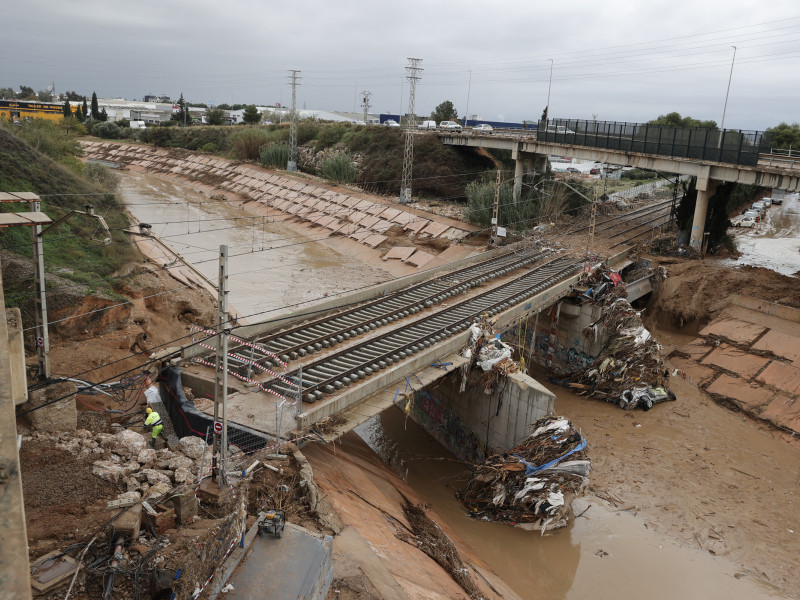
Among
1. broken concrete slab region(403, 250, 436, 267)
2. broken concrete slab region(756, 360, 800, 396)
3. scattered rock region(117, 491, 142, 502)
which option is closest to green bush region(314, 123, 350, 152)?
broken concrete slab region(403, 250, 436, 267)

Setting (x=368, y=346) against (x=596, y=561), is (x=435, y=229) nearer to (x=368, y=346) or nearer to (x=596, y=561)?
(x=368, y=346)

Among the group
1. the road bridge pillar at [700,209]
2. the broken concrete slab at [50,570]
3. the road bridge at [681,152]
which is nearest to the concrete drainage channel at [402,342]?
the broken concrete slab at [50,570]

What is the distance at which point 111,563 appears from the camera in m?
7.30

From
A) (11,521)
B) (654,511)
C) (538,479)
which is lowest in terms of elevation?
(654,511)

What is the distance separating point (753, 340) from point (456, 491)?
13964 millimetres

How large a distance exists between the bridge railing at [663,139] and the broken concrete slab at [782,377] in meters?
11.7

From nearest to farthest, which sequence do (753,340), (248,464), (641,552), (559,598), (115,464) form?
(115,464), (248,464), (559,598), (641,552), (753,340)

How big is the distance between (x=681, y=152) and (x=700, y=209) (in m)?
3.28

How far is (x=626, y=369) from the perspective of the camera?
2181 centimetres

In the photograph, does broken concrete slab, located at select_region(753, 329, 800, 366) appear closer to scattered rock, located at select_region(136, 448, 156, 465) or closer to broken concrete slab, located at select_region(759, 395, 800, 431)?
broken concrete slab, located at select_region(759, 395, 800, 431)

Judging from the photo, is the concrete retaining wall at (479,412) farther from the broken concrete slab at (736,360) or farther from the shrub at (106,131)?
the shrub at (106,131)

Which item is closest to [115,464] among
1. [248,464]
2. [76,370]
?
[248,464]

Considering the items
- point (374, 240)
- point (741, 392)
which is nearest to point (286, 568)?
point (741, 392)

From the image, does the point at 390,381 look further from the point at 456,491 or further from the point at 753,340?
the point at 753,340
